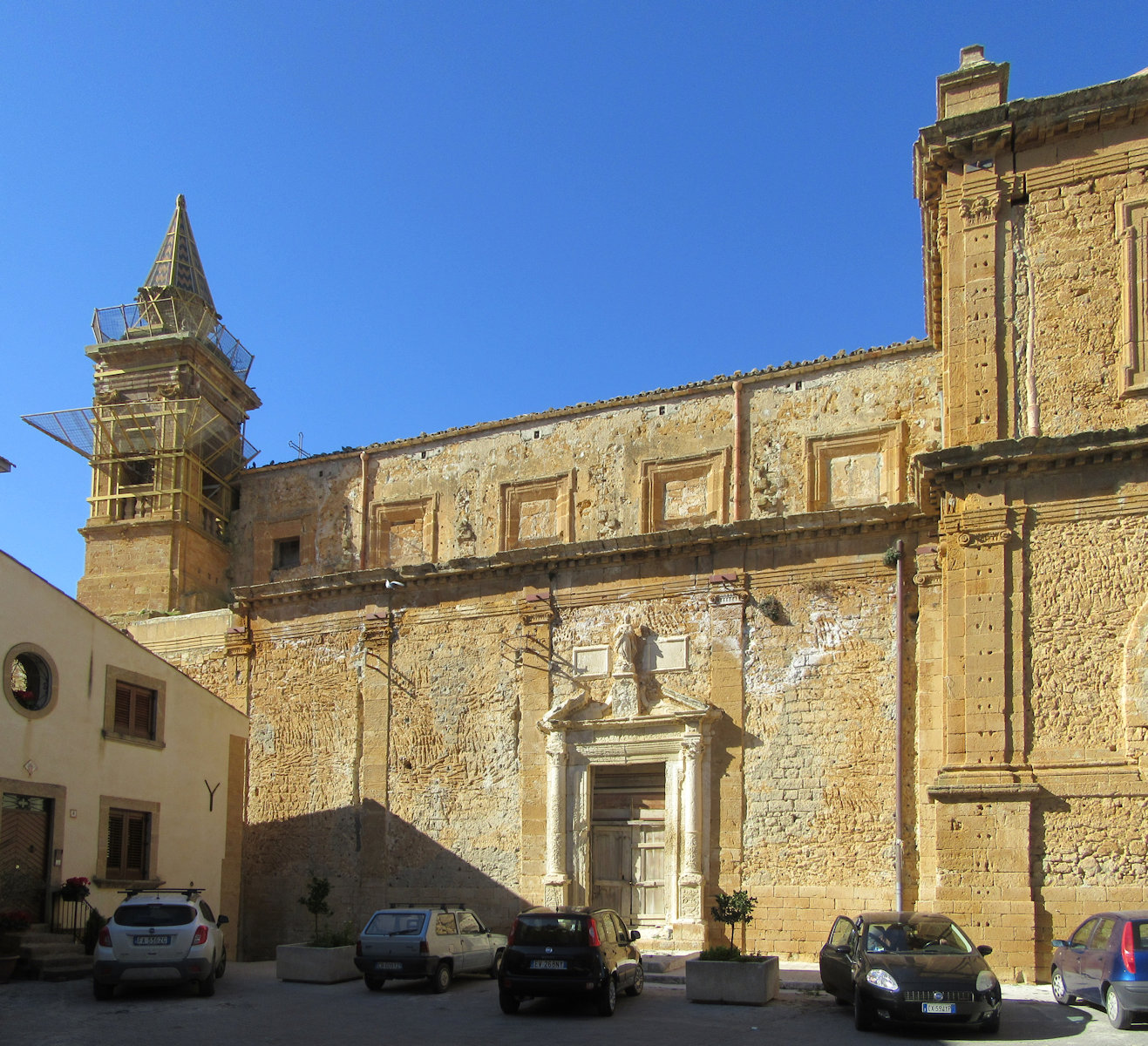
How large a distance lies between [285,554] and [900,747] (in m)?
16.0

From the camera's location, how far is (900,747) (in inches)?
747

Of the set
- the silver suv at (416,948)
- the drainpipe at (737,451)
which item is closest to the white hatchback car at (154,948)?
the silver suv at (416,948)

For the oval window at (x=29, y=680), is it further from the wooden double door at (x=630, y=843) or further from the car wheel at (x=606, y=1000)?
the car wheel at (x=606, y=1000)

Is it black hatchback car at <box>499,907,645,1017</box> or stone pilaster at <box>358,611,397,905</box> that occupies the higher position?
stone pilaster at <box>358,611,397,905</box>

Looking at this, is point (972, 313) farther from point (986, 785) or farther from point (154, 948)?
point (154, 948)

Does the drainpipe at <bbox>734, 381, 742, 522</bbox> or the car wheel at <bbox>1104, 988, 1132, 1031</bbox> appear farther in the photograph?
the drainpipe at <bbox>734, 381, 742, 522</bbox>

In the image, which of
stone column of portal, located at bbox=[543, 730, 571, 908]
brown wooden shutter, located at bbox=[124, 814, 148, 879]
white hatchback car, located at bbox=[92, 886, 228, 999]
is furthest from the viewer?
stone column of portal, located at bbox=[543, 730, 571, 908]

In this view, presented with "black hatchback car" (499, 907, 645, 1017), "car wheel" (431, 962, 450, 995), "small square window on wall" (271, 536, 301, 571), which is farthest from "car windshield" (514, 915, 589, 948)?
"small square window on wall" (271, 536, 301, 571)

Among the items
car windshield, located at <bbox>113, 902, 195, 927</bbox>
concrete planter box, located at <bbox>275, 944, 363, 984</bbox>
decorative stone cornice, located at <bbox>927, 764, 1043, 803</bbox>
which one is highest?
decorative stone cornice, located at <bbox>927, 764, 1043, 803</bbox>

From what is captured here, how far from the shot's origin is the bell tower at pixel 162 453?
1126 inches

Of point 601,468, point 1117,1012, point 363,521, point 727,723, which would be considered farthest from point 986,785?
point 363,521

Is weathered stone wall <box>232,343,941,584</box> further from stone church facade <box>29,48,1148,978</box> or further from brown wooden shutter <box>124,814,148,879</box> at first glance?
brown wooden shutter <box>124,814,148,879</box>

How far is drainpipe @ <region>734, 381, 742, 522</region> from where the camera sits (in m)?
23.8

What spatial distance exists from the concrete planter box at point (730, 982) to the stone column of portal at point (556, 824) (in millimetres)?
6359
